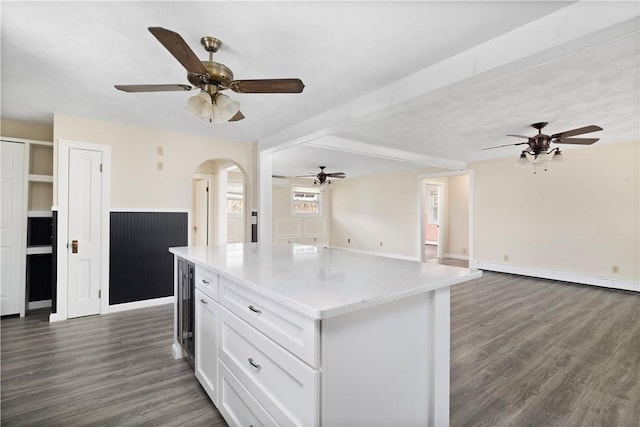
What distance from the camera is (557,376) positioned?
86.7 inches

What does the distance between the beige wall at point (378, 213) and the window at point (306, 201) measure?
0.54 meters

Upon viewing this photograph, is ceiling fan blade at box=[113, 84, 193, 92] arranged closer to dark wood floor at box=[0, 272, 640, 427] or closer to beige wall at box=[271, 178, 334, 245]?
dark wood floor at box=[0, 272, 640, 427]

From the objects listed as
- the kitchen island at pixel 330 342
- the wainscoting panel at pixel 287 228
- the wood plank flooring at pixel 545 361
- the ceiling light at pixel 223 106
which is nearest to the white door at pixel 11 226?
the ceiling light at pixel 223 106

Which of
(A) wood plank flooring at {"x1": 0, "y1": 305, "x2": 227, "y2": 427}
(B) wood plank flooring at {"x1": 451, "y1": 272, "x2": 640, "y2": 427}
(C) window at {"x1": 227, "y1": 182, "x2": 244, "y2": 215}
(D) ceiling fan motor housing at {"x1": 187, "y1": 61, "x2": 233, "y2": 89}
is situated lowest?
(A) wood plank flooring at {"x1": 0, "y1": 305, "x2": 227, "y2": 427}

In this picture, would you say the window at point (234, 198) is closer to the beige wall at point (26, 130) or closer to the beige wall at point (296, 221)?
the beige wall at point (296, 221)

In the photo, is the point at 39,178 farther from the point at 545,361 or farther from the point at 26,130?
the point at 545,361

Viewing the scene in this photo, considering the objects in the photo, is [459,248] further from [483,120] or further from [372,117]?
[372,117]

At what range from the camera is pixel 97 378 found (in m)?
2.17

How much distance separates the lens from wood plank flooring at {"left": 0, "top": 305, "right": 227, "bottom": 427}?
5.83 feet

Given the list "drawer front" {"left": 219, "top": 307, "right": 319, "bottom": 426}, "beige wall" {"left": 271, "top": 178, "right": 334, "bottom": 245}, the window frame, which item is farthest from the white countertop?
the window frame

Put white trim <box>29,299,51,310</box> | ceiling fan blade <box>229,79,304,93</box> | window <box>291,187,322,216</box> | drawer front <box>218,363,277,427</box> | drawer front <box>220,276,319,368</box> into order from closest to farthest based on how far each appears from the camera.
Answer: drawer front <box>220,276,319,368</box> < drawer front <box>218,363,277,427</box> < ceiling fan blade <box>229,79,304,93</box> < white trim <box>29,299,51,310</box> < window <box>291,187,322,216</box>

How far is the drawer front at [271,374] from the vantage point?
3.49 feet

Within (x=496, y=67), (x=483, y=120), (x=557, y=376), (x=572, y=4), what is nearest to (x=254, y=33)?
(x=496, y=67)

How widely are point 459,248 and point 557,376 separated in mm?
6213
